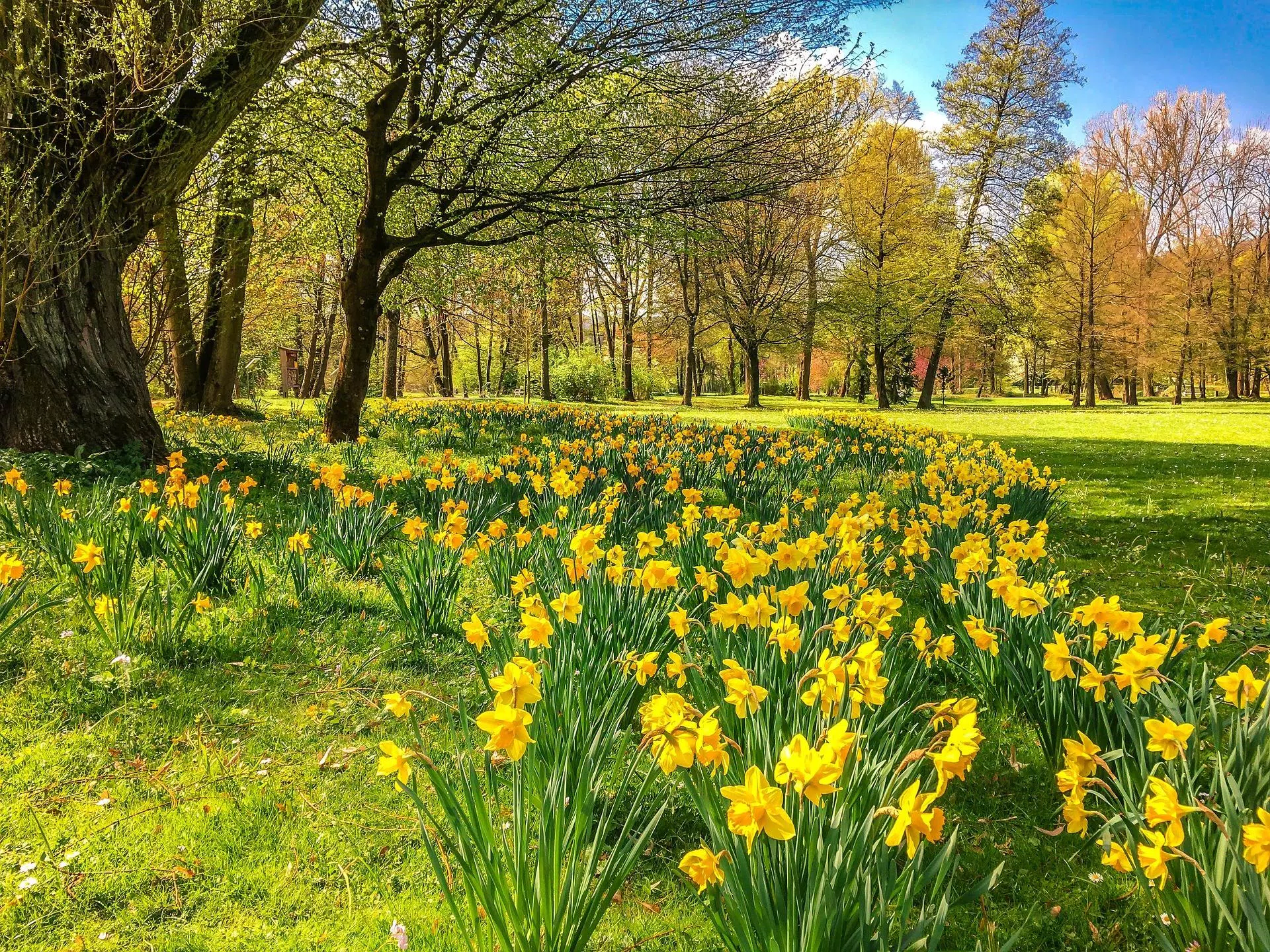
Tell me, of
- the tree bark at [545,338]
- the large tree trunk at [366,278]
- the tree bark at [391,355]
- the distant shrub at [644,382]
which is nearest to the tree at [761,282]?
the tree bark at [545,338]

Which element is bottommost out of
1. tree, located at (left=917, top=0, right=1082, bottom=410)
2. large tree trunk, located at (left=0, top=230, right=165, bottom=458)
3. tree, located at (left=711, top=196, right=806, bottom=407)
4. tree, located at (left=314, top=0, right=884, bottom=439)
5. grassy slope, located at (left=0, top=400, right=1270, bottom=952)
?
grassy slope, located at (left=0, top=400, right=1270, bottom=952)

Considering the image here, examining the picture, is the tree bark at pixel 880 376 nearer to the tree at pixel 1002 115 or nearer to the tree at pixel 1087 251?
the tree at pixel 1002 115

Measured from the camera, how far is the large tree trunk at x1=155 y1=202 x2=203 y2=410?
23.2 feet

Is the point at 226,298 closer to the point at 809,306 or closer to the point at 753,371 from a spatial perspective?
the point at 753,371

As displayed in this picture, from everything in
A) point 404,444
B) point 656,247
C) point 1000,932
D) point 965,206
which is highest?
point 965,206

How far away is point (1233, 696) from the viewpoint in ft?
5.21

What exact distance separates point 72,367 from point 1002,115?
27478 millimetres

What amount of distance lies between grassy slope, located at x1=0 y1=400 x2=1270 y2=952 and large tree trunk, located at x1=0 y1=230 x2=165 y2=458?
10.2ft

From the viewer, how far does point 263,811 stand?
6.49 feet

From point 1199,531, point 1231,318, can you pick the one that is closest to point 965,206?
point 1231,318

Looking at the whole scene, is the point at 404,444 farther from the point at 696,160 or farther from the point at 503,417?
the point at 696,160

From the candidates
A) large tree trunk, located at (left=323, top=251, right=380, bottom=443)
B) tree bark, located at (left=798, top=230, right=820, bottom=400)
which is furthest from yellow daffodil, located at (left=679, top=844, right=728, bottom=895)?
tree bark, located at (left=798, top=230, right=820, bottom=400)

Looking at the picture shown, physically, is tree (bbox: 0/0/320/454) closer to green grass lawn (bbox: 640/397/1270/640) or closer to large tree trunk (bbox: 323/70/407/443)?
large tree trunk (bbox: 323/70/407/443)

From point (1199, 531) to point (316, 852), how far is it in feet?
21.9
